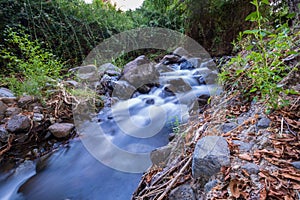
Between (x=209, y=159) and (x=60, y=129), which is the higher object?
(x=209, y=159)

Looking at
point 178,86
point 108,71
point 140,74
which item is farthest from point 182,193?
point 108,71

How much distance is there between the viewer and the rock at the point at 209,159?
815 mm

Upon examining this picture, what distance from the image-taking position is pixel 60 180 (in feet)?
6.31

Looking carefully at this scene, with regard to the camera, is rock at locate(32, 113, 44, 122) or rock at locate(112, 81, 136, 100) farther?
rock at locate(112, 81, 136, 100)

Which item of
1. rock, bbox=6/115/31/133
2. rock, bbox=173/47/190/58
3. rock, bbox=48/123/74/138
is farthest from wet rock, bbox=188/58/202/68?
rock, bbox=6/115/31/133

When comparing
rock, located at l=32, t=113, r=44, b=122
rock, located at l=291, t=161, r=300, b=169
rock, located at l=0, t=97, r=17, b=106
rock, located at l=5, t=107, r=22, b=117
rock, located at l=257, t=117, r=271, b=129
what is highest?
rock, located at l=0, t=97, r=17, b=106

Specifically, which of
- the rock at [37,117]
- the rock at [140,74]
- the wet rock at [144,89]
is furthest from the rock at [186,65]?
the rock at [37,117]

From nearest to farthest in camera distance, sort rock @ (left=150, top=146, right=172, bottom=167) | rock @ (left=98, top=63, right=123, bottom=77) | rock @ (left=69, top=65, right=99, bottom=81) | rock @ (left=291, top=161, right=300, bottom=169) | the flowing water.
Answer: rock @ (left=291, top=161, right=300, bottom=169) < rock @ (left=150, top=146, right=172, bottom=167) < the flowing water < rock @ (left=69, top=65, right=99, bottom=81) < rock @ (left=98, top=63, right=123, bottom=77)

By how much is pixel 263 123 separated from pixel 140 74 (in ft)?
9.59

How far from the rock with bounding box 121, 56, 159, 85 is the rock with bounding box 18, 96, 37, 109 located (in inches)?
64.9

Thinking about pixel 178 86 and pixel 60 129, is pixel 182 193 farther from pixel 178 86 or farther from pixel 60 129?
pixel 178 86

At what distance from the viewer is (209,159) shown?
32.3 inches

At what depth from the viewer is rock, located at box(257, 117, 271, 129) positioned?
994 mm

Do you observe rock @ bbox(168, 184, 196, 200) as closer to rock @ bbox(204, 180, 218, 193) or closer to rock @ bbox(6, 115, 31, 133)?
rock @ bbox(204, 180, 218, 193)
